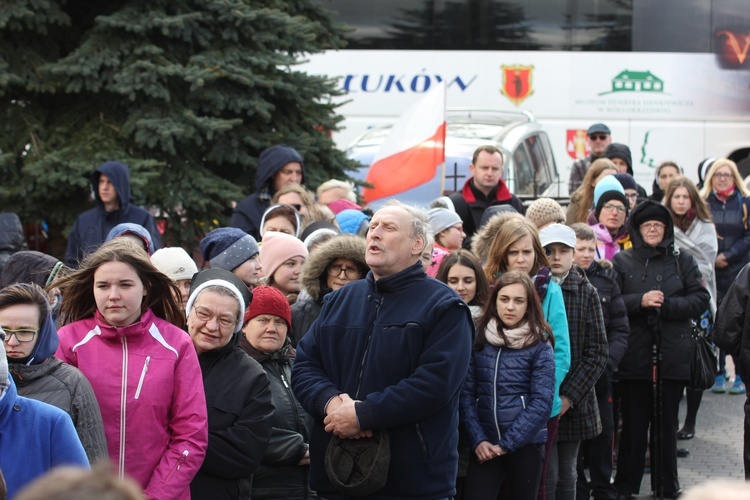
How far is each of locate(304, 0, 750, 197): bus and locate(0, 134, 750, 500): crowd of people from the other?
11139 millimetres

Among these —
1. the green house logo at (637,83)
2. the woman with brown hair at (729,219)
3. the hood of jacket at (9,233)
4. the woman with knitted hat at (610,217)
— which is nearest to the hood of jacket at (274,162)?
the hood of jacket at (9,233)

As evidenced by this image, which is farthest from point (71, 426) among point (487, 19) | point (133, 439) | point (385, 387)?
point (487, 19)

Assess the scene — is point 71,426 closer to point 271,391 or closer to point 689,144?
point 271,391

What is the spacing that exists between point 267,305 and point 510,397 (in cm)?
151

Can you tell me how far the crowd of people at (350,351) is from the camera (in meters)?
4.40

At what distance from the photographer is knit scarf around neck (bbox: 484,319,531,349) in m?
6.09

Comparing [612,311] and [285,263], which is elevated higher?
[285,263]

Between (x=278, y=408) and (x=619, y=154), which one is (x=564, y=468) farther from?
(x=619, y=154)

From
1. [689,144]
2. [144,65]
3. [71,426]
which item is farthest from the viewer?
[689,144]

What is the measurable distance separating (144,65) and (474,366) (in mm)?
4893

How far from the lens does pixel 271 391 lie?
5.20m

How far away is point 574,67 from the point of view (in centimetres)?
2042

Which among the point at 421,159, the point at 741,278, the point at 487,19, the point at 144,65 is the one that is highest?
the point at 487,19

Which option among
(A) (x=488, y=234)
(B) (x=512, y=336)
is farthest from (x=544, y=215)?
(B) (x=512, y=336)
